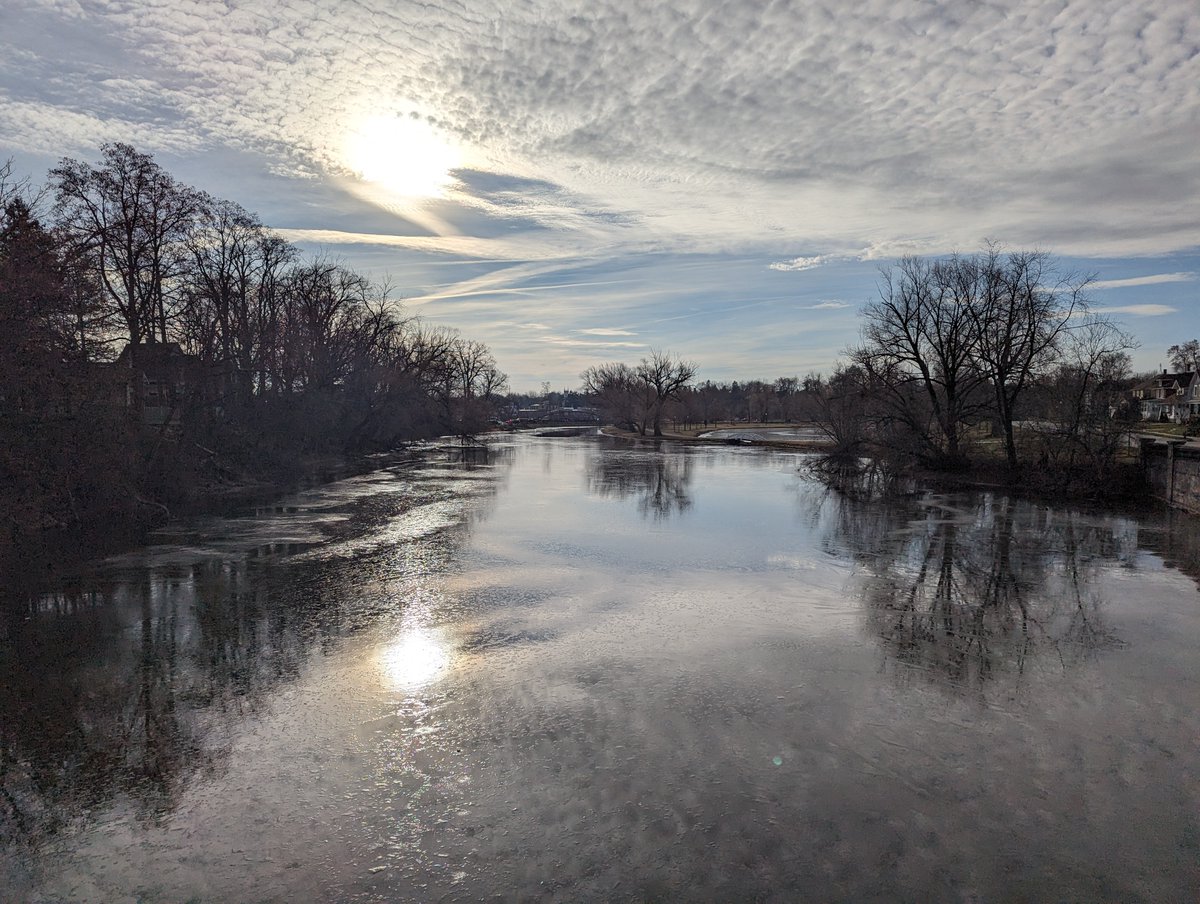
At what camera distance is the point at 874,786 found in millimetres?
5961

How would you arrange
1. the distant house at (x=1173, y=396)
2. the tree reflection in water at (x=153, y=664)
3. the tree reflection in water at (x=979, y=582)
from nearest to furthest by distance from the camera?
the tree reflection in water at (x=153, y=664), the tree reflection in water at (x=979, y=582), the distant house at (x=1173, y=396)

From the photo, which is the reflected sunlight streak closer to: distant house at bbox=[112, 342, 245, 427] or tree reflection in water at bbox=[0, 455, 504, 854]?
tree reflection in water at bbox=[0, 455, 504, 854]

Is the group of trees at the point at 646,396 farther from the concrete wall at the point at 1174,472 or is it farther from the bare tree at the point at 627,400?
the concrete wall at the point at 1174,472

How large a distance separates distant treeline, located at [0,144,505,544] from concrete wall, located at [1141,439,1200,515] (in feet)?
A: 100

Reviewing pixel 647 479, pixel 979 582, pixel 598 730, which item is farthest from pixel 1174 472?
pixel 598 730

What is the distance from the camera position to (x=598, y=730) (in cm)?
696

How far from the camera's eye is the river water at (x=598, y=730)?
4.95m

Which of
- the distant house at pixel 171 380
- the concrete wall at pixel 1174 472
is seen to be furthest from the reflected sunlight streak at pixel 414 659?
the concrete wall at pixel 1174 472

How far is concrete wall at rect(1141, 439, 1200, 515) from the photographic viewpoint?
21.9 meters

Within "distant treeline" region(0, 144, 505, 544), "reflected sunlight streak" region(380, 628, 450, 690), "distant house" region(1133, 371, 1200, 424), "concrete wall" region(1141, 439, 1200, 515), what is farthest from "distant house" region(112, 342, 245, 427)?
"distant house" region(1133, 371, 1200, 424)

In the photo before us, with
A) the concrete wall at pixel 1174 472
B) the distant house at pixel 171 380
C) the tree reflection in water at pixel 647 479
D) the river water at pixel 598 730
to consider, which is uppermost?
the distant house at pixel 171 380

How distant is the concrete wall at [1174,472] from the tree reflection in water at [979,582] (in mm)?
3196

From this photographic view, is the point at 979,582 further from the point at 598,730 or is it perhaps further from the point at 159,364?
the point at 159,364

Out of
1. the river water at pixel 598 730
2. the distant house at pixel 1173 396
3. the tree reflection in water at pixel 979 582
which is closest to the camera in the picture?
the river water at pixel 598 730
